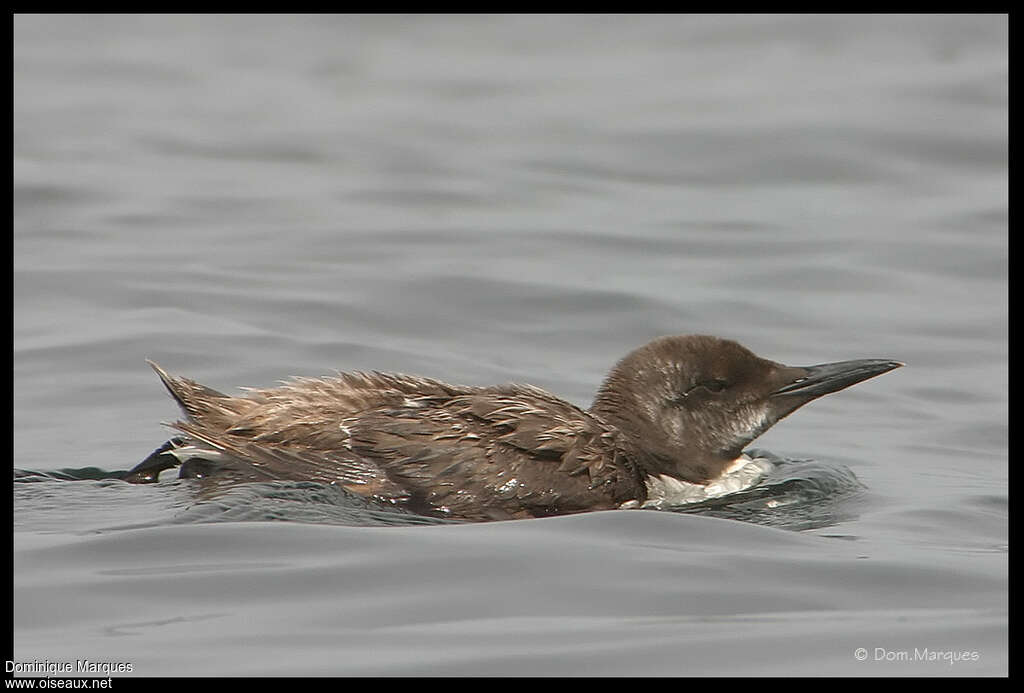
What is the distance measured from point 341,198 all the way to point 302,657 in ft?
38.8

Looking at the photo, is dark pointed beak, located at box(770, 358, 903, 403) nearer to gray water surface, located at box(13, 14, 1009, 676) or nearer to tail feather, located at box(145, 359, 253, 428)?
gray water surface, located at box(13, 14, 1009, 676)

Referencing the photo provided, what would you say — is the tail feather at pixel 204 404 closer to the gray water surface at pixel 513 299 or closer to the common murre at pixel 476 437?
the common murre at pixel 476 437

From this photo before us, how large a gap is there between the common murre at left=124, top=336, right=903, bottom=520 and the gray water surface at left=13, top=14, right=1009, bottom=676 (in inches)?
8.5

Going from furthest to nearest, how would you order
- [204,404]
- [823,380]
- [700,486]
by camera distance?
[823,380] < [700,486] < [204,404]

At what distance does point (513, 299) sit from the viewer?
1478 centimetres

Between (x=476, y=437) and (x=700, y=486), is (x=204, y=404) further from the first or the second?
(x=700, y=486)

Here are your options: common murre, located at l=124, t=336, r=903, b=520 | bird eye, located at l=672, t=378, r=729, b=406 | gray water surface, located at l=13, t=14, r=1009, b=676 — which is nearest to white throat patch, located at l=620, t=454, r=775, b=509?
common murre, located at l=124, t=336, r=903, b=520

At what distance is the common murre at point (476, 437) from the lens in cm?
829

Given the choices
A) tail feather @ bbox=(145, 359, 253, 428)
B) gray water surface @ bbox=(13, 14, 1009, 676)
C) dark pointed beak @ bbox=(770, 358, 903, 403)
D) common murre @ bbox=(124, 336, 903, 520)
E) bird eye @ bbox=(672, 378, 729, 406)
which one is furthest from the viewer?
dark pointed beak @ bbox=(770, 358, 903, 403)

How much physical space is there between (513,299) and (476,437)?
6465 mm

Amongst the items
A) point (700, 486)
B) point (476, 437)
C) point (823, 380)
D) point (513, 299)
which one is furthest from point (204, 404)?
point (513, 299)

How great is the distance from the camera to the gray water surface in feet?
23.0

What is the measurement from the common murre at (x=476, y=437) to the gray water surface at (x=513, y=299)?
0.71ft

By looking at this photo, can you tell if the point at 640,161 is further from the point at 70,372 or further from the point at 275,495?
the point at 275,495
